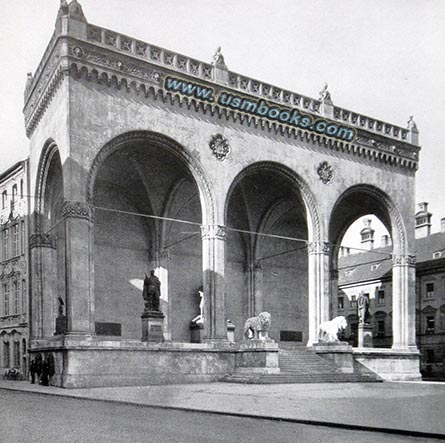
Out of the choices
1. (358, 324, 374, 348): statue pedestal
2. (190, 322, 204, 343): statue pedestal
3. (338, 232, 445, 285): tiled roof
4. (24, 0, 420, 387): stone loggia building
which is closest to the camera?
(24, 0, 420, 387): stone loggia building

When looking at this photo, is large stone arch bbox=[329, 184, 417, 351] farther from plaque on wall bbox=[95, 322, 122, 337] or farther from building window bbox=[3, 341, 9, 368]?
building window bbox=[3, 341, 9, 368]

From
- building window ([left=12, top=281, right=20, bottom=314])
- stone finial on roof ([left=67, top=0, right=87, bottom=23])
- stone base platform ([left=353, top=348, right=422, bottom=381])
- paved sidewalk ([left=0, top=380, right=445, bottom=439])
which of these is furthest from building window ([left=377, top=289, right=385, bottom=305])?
stone finial on roof ([left=67, top=0, right=87, bottom=23])

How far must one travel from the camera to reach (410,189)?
34.0 meters

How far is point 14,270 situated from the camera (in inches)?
1335

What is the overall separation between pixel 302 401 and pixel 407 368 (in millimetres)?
17332

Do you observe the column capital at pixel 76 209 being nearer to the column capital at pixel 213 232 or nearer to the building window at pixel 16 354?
the column capital at pixel 213 232

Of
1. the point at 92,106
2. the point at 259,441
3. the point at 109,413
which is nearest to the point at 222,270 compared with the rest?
the point at 92,106

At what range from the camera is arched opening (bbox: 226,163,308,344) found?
33.8 m

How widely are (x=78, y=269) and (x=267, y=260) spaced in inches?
607

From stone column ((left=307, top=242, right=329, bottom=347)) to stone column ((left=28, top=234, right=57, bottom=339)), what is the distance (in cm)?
1178

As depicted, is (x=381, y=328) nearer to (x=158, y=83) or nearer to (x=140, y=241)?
(x=140, y=241)

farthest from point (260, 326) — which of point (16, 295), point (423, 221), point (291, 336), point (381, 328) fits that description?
point (423, 221)

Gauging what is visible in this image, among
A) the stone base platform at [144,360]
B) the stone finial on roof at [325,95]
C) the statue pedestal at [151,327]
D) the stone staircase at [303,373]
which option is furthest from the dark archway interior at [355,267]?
the statue pedestal at [151,327]

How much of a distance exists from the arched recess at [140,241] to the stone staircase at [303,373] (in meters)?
7.12
